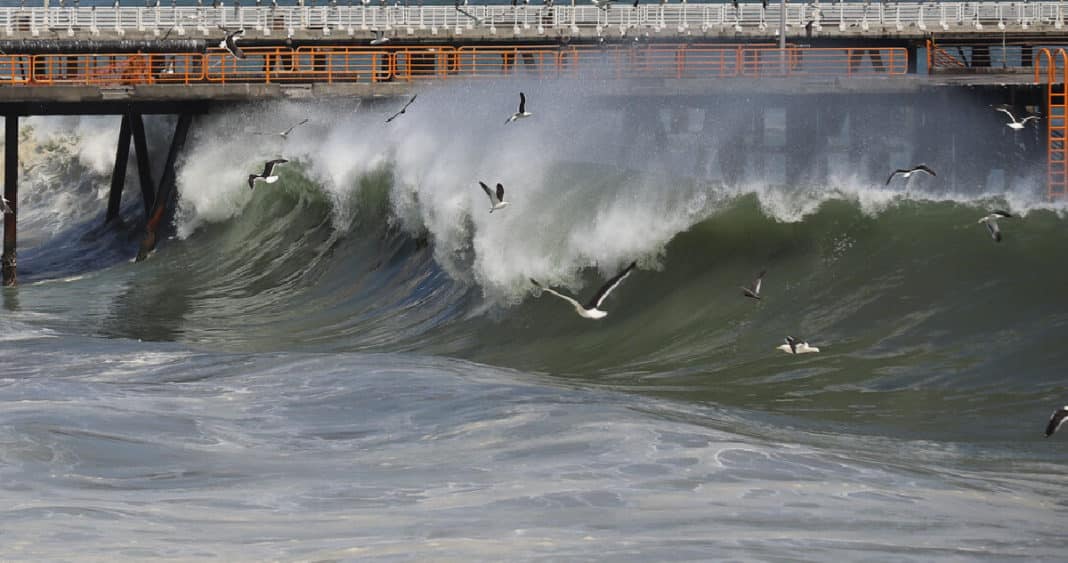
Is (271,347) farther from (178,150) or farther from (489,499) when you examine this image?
(178,150)

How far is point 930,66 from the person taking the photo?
41.4m

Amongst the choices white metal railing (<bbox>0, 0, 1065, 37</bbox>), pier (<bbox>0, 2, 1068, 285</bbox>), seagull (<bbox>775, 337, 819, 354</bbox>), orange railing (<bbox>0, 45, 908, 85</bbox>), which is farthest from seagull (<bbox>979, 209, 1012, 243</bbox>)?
white metal railing (<bbox>0, 0, 1065, 37</bbox>)

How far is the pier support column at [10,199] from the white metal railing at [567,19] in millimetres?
16458

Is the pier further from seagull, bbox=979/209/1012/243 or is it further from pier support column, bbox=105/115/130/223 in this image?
seagull, bbox=979/209/1012/243

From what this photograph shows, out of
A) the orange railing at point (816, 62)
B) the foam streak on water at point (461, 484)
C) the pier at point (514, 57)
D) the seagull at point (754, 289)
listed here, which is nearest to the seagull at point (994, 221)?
the seagull at point (754, 289)

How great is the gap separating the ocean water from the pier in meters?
1.46

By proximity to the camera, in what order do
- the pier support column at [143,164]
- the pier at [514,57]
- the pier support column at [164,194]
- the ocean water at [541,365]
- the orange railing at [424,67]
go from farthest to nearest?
the pier support column at [143,164] → the orange railing at [424,67] → the pier support column at [164,194] → the pier at [514,57] → the ocean water at [541,365]

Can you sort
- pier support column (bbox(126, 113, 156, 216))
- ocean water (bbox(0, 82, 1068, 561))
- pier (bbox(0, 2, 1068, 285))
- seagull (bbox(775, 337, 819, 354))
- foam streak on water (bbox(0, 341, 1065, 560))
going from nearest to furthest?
foam streak on water (bbox(0, 341, 1065, 560)) → ocean water (bbox(0, 82, 1068, 561)) → seagull (bbox(775, 337, 819, 354)) → pier (bbox(0, 2, 1068, 285)) → pier support column (bbox(126, 113, 156, 216))

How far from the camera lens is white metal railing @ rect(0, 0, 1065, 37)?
49594 millimetres

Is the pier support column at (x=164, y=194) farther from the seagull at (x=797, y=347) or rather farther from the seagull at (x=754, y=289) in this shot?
the seagull at (x=797, y=347)

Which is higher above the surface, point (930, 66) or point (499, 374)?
point (930, 66)

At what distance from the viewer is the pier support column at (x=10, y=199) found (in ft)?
108

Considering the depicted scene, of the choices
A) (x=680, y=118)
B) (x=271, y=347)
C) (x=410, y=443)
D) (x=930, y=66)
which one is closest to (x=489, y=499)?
(x=410, y=443)

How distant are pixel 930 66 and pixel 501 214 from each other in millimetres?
20848
